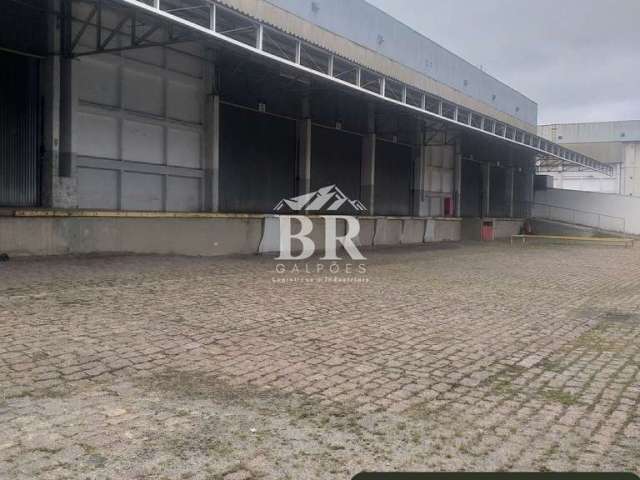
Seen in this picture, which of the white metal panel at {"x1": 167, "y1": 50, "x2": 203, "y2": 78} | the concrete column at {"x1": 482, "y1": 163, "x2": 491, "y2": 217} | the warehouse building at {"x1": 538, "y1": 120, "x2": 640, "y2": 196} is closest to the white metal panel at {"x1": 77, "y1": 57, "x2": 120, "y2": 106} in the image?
the white metal panel at {"x1": 167, "y1": 50, "x2": 203, "y2": 78}

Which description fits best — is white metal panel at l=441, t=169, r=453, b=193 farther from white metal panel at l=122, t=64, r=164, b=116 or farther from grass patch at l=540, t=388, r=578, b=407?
grass patch at l=540, t=388, r=578, b=407

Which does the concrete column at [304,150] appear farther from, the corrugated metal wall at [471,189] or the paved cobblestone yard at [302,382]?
the corrugated metal wall at [471,189]

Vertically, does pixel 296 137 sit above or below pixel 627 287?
above

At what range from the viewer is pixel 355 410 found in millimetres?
4109

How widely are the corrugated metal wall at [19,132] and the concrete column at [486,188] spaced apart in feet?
97.3

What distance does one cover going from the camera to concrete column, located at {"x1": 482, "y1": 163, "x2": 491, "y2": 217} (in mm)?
37188

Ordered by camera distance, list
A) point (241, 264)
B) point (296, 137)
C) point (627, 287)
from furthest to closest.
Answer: point (296, 137) < point (241, 264) < point (627, 287)

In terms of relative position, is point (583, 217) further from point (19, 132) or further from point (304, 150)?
point (19, 132)

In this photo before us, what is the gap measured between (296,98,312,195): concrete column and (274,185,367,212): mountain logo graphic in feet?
1.55

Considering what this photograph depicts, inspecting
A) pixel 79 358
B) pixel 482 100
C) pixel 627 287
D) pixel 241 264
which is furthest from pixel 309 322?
pixel 482 100

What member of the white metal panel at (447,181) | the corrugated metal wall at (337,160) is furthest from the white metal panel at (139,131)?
the white metal panel at (447,181)

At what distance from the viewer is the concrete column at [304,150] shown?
21.4 meters

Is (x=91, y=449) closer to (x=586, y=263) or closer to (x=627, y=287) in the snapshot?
(x=627, y=287)

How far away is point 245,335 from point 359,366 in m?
1.67
